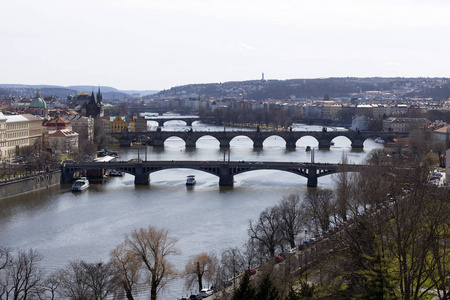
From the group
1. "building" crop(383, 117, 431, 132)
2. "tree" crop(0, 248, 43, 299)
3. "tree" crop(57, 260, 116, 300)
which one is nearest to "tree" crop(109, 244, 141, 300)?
"tree" crop(57, 260, 116, 300)

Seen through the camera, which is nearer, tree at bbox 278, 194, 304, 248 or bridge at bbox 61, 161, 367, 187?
tree at bbox 278, 194, 304, 248

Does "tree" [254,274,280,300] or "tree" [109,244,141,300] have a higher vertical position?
"tree" [254,274,280,300]

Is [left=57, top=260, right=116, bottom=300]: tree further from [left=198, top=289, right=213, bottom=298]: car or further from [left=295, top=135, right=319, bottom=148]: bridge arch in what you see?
[left=295, top=135, right=319, bottom=148]: bridge arch

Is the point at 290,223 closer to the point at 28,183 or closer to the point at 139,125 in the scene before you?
the point at 28,183

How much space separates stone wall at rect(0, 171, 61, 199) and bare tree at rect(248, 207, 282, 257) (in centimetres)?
1185

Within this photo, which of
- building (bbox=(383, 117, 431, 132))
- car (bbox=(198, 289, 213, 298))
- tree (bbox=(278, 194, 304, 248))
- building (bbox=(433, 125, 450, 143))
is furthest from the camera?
building (bbox=(383, 117, 431, 132))

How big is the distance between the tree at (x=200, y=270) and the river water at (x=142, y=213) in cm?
34

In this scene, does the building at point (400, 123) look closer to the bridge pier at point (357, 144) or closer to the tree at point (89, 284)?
the bridge pier at point (357, 144)

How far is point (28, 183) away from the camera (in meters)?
32.8

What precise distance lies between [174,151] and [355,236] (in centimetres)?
3593

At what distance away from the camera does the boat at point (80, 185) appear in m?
33.4

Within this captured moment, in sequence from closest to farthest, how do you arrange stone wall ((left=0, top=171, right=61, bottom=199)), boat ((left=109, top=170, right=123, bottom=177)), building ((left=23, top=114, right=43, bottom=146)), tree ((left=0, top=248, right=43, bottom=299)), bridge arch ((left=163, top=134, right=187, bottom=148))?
tree ((left=0, top=248, right=43, bottom=299)), stone wall ((left=0, top=171, right=61, bottom=199)), boat ((left=109, top=170, right=123, bottom=177)), building ((left=23, top=114, right=43, bottom=146)), bridge arch ((left=163, top=134, right=187, bottom=148))

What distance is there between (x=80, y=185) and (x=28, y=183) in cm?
216

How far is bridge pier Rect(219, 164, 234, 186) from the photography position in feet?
115
